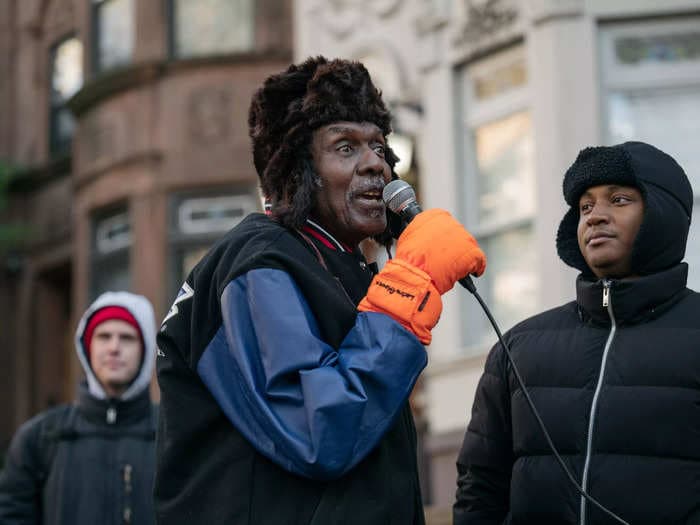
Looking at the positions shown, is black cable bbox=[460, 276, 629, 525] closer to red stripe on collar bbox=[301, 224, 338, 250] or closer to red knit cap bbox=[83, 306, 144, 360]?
red stripe on collar bbox=[301, 224, 338, 250]

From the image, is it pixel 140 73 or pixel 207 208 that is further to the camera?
pixel 140 73

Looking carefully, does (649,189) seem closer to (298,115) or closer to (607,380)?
(607,380)

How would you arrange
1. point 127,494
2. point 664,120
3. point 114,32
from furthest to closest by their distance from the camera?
1. point 114,32
2. point 664,120
3. point 127,494

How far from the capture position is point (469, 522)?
14.6ft

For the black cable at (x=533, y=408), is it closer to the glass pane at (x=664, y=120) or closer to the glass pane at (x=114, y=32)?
the glass pane at (x=664, y=120)

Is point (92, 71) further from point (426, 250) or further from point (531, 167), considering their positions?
point (426, 250)

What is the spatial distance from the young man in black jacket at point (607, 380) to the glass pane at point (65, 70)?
52.6ft

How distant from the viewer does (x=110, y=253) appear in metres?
16.6

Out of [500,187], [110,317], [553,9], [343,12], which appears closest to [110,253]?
[343,12]

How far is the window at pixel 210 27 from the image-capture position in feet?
52.3

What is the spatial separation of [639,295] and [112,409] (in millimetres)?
2910

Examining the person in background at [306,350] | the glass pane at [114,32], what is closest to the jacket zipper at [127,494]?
the person in background at [306,350]

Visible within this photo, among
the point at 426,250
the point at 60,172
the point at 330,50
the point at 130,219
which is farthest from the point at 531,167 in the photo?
the point at 60,172

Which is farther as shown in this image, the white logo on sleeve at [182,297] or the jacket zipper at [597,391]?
the jacket zipper at [597,391]
